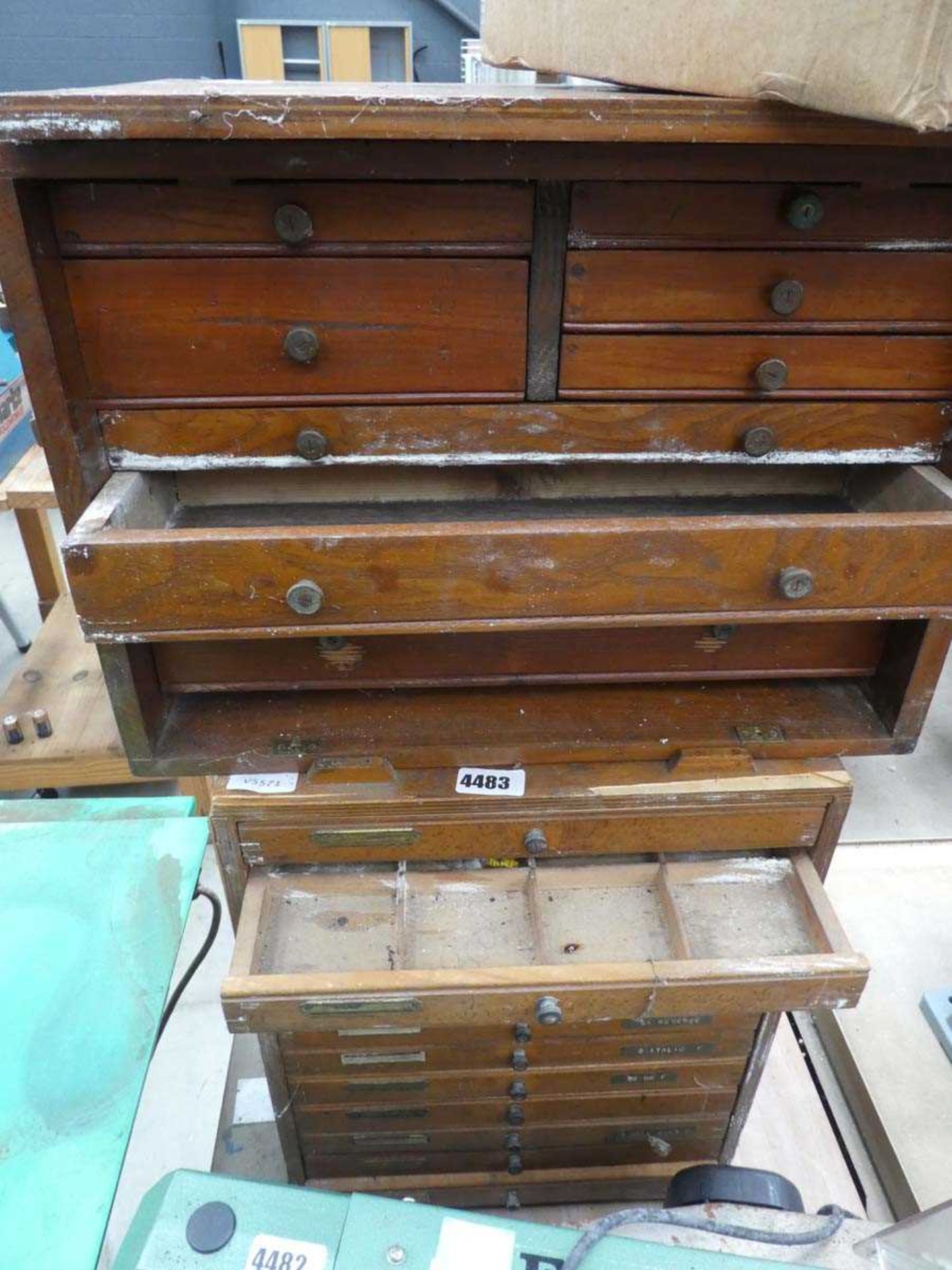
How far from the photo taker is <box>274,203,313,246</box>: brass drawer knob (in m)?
0.77

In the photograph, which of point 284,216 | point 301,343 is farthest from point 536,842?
point 284,216

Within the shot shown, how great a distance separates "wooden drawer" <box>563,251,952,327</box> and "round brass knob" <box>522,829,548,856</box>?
1.88 ft

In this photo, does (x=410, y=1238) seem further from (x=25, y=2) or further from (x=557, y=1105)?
(x=25, y=2)

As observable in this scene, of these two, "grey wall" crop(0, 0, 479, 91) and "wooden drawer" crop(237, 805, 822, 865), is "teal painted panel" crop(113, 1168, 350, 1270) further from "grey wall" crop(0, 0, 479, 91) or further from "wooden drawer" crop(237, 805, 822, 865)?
"grey wall" crop(0, 0, 479, 91)

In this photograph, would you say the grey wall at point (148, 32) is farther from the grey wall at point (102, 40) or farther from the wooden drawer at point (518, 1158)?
the wooden drawer at point (518, 1158)

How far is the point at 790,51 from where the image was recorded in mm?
652

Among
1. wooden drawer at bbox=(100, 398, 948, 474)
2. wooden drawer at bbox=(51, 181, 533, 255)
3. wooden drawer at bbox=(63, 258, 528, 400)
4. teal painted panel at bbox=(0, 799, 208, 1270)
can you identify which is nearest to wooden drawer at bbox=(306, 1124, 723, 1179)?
teal painted panel at bbox=(0, 799, 208, 1270)

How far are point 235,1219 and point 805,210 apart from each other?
93 centimetres

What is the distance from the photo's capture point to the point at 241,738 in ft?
3.26

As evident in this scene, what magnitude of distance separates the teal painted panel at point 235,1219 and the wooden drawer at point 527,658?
49 cm

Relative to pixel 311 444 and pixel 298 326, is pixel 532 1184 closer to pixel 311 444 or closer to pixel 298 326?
pixel 311 444

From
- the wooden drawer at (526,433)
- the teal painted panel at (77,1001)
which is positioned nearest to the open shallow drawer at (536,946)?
the teal painted panel at (77,1001)

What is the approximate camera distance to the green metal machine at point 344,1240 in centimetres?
61

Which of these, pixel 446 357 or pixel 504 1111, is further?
pixel 504 1111
